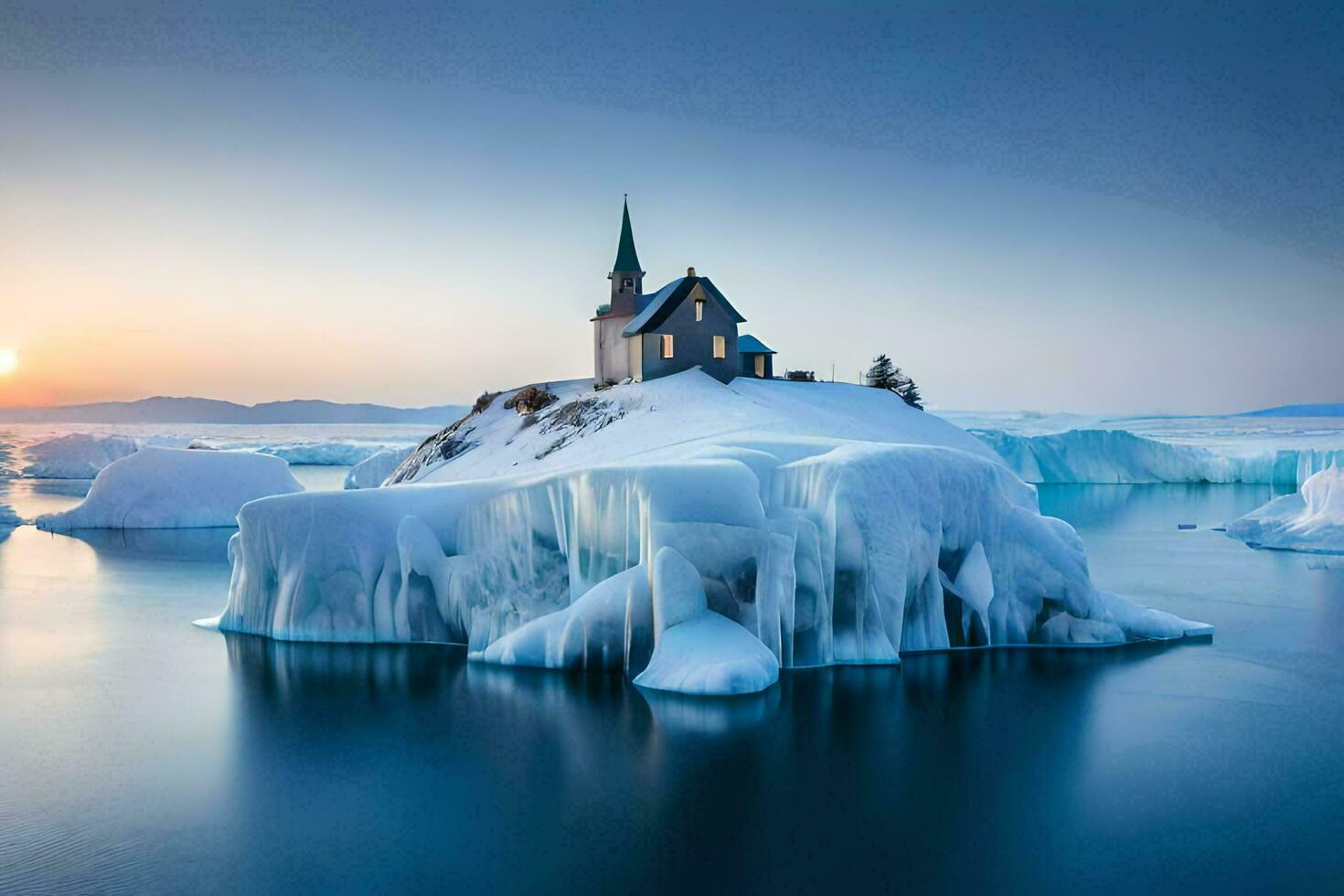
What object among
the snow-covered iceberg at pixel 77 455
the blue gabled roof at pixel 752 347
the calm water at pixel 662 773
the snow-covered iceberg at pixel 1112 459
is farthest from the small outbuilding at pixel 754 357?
the snow-covered iceberg at pixel 77 455

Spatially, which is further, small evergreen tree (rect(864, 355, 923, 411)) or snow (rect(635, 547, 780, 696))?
small evergreen tree (rect(864, 355, 923, 411))

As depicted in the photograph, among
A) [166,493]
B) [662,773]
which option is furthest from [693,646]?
[166,493]

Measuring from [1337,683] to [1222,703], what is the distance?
3.44 meters

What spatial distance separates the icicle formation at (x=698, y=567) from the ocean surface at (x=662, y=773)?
680mm

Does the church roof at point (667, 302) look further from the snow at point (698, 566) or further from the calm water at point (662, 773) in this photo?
the calm water at point (662, 773)

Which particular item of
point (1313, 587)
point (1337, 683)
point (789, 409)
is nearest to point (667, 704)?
point (1337, 683)

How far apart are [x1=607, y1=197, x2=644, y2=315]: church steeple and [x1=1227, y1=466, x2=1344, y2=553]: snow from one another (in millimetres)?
24878

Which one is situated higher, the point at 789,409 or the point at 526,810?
the point at 789,409

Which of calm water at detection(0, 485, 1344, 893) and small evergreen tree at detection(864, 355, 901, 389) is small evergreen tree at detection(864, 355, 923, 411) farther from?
calm water at detection(0, 485, 1344, 893)

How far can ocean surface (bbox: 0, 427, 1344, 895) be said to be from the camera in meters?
12.5

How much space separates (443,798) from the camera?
1485cm

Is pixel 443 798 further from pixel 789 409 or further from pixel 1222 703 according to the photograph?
pixel 789 409

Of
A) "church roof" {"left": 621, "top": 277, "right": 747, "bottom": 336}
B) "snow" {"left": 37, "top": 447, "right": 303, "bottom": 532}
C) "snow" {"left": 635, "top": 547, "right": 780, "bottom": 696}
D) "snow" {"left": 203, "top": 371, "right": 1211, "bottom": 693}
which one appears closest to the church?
"church roof" {"left": 621, "top": 277, "right": 747, "bottom": 336}

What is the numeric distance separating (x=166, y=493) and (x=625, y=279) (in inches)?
873
